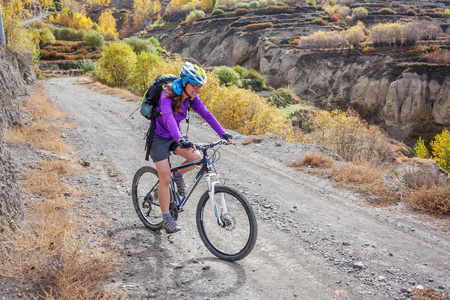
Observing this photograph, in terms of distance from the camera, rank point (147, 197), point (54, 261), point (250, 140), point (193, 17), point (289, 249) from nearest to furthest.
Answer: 1. point (54, 261)
2. point (289, 249)
3. point (147, 197)
4. point (250, 140)
5. point (193, 17)

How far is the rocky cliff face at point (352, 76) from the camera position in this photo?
42.4 meters

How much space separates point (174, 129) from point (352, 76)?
50.6 m

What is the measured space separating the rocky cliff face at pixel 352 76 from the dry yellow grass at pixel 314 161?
39.6m

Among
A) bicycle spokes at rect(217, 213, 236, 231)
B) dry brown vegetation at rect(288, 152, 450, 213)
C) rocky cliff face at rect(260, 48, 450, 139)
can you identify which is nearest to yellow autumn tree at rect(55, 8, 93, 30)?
rocky cliff face at rect(260, 48, 450, 139)

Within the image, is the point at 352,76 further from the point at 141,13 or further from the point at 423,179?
the point at 141,13

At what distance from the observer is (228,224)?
422 centimetres

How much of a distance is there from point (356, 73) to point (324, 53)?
680cm

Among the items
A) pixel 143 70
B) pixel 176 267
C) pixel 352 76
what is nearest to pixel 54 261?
pixel 176 267

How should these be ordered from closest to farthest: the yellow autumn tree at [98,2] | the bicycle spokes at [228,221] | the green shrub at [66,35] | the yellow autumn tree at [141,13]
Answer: the bicycle spokes at [228,221] < the green shrub at [66,35] < the yellow autumn tree at [141,13] < the yellow autumn tree at [98,2]

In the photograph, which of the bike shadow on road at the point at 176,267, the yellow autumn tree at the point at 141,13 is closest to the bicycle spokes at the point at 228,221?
the bike shadow on road at the point at 176,267

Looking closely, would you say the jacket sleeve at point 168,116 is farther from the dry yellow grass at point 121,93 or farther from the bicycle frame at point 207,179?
the dry yellow grass at point 121,93

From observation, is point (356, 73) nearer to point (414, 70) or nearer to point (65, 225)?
point (414, 70)

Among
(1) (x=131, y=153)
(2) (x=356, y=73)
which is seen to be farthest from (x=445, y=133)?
(1) (x=131, y=153)

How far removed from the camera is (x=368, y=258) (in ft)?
15.1
